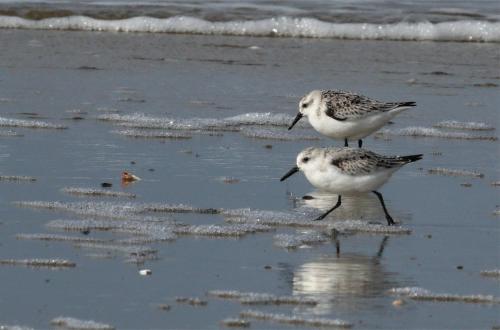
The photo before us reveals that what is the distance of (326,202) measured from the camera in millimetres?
8617

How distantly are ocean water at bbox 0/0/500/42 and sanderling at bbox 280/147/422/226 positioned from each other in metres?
11.6

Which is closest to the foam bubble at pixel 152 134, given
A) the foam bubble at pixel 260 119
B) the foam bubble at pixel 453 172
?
the foam bubble at pixel 260 119

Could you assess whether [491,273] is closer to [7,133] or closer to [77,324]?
[77,324]

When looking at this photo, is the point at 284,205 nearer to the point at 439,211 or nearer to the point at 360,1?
the point at 439,211

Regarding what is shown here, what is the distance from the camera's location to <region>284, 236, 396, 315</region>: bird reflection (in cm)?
592

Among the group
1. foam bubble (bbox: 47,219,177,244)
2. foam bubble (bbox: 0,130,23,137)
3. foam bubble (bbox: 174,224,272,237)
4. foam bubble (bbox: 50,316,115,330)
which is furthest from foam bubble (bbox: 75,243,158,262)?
foam bubble (bbox: 0,130,23,137)

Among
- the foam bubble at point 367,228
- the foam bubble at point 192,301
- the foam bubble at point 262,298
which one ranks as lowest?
the foam bubble at point 367,228

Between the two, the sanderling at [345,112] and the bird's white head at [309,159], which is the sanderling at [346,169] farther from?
the sanderling at [345,112]

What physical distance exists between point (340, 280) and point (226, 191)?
8.08 ft

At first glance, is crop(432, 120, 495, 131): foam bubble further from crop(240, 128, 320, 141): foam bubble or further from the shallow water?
crop(240, 128, 320, 141): foam bubble

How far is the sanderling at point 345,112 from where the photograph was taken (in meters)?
10.1

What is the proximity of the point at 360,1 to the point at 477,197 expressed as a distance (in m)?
13.7

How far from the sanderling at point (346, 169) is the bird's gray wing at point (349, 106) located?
1999 millimetres

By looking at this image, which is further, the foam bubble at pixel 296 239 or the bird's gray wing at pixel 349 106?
the bird's gray wing at pixel 349 106
